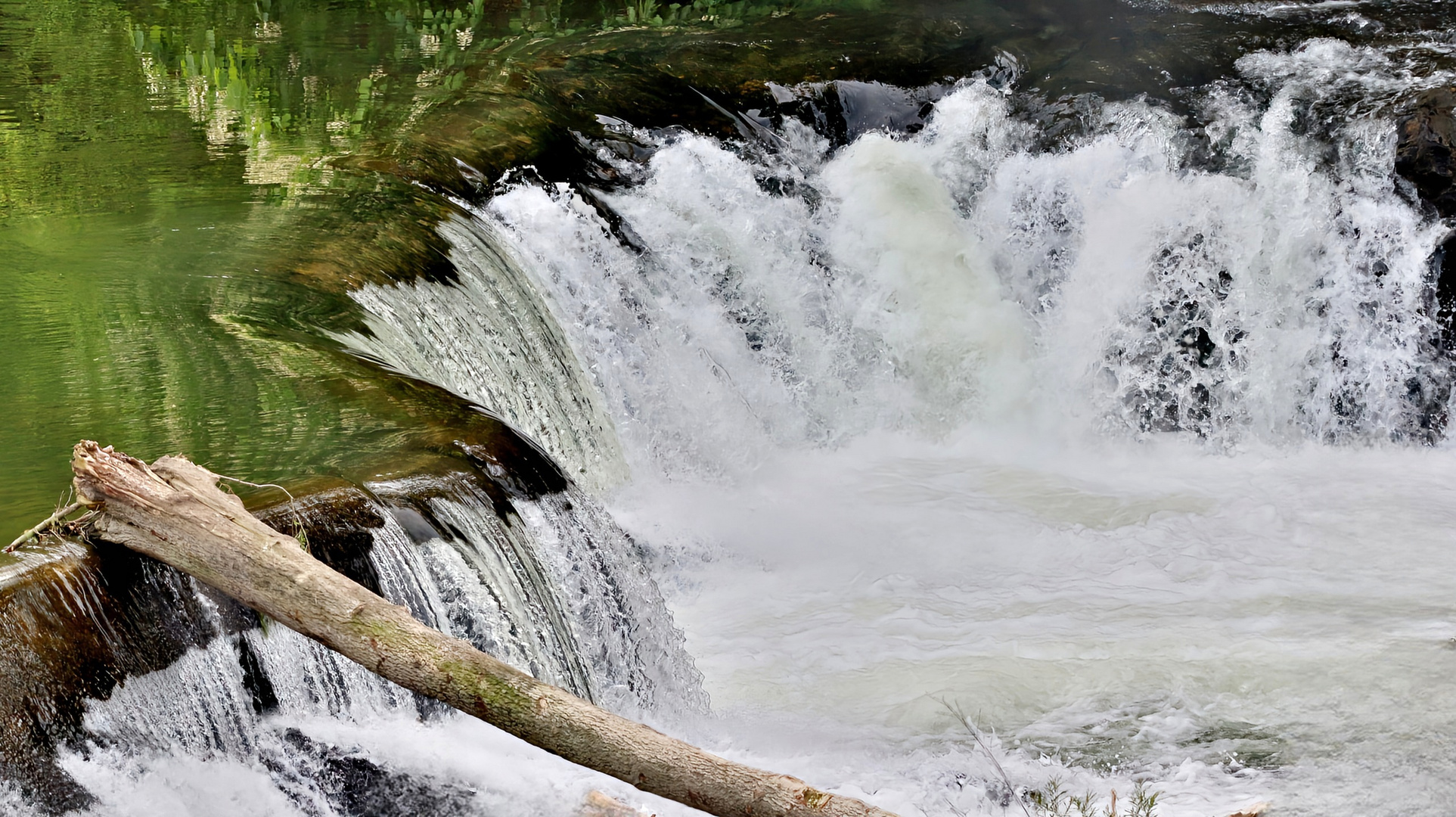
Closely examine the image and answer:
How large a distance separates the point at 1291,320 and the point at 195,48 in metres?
7.44

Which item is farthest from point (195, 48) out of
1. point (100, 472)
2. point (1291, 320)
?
point (1291, 320)

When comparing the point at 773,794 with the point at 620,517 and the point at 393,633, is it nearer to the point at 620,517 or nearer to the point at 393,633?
the point at 393,633

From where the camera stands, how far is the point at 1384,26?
831 centimetres

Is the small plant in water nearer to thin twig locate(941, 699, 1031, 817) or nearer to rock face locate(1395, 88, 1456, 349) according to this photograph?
thin twig locate(941, 699, 1031, 817)

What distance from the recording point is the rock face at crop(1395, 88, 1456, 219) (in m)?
6.72

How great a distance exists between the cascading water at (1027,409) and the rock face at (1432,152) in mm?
121

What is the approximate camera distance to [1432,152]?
6.75 meters

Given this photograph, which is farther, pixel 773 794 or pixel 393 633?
pixel 393 633

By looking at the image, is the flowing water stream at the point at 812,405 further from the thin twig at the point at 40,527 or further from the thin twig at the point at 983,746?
the thin twig at the point at 40,527

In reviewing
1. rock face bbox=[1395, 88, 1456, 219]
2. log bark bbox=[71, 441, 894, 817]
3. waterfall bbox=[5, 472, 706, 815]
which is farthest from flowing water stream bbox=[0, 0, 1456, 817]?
log bark bbox=[71, 441, 894, 817]

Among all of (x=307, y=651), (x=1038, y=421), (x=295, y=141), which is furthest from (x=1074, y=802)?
(x=295, y=141)

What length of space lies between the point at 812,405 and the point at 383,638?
169 inches

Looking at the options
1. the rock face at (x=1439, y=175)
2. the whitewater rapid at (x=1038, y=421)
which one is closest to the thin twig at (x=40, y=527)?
the whitewater rapid at (x=1038, y=421)

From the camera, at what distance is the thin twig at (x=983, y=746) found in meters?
3.56
